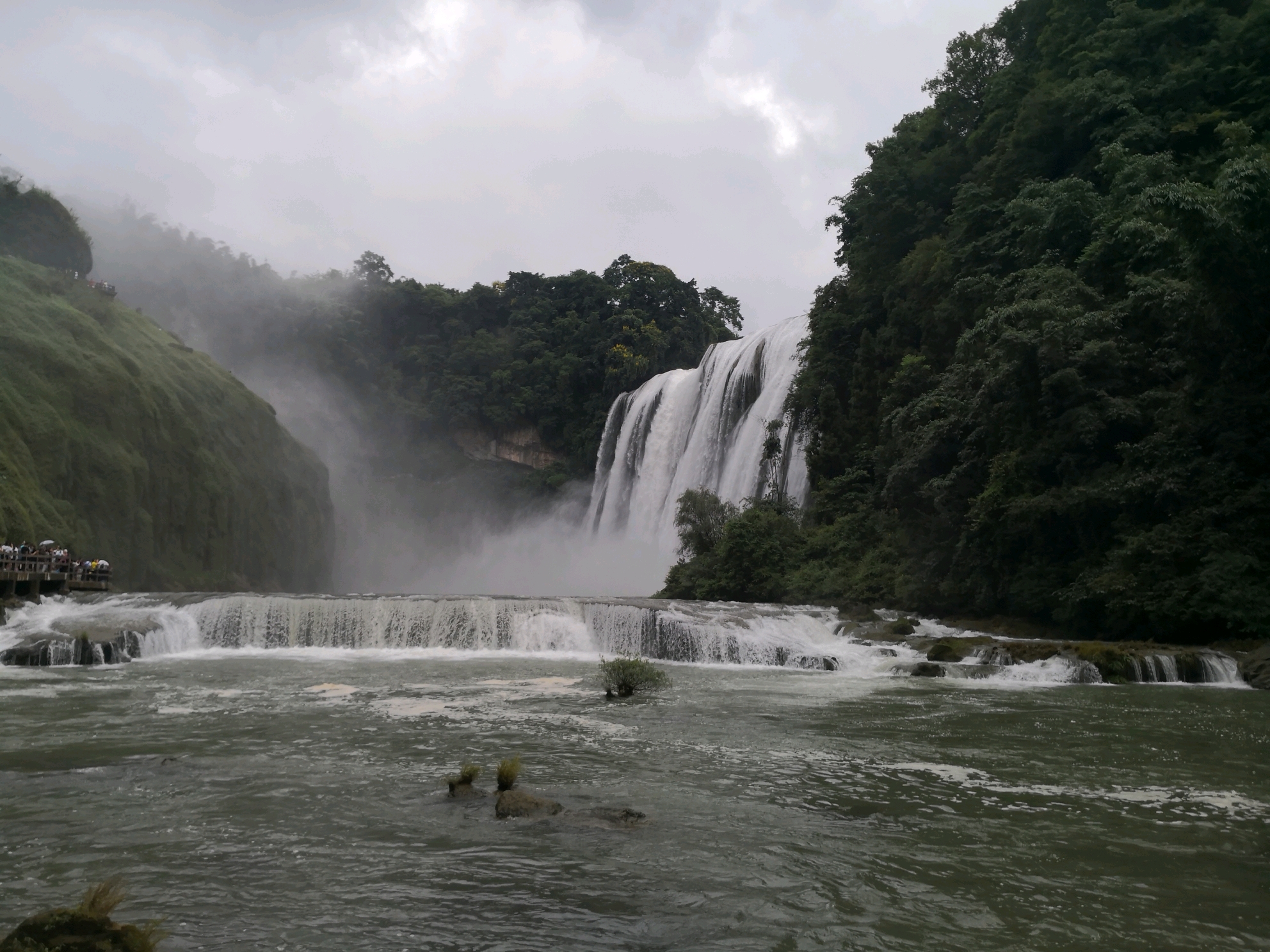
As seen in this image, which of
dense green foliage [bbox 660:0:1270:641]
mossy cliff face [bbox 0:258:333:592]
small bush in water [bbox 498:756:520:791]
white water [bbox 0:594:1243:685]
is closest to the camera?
small bush in water [bbox 498:756:520:791]

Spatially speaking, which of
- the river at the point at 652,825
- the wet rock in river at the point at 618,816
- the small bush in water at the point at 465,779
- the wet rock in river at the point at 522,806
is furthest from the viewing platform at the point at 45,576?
the wet rock in river at the point at 618,816

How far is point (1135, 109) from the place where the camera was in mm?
25312

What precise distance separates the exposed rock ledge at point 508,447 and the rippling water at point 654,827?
2049 inches

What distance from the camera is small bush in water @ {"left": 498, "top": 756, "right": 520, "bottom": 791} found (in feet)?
23.5

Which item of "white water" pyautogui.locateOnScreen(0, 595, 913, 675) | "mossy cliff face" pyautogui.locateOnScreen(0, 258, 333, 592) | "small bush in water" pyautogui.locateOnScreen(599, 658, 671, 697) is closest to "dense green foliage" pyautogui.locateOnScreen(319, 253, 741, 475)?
"mossy cliff face" pyautogui.locateOnScreen(0, 258, 333, 592)

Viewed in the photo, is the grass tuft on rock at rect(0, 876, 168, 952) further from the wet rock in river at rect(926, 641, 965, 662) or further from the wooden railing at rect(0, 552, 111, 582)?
the wooden railing at rect(0, 552, 111, 582)

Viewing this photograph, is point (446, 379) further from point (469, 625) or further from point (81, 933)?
point (81, 933)

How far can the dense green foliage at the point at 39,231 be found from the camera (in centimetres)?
4047

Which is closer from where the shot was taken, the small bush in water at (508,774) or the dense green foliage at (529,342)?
the small bush in water at (508,774)

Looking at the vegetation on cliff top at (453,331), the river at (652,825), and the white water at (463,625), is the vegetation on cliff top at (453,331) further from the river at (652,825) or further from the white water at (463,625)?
the river at (652,825)

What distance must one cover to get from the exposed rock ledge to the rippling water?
171ft

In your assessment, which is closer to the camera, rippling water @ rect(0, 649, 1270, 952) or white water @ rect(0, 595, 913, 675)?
rippling water @ rect(0, 649, 1270, 952)

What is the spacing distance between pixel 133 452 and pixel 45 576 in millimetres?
12201

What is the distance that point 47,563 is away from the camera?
981 inches
